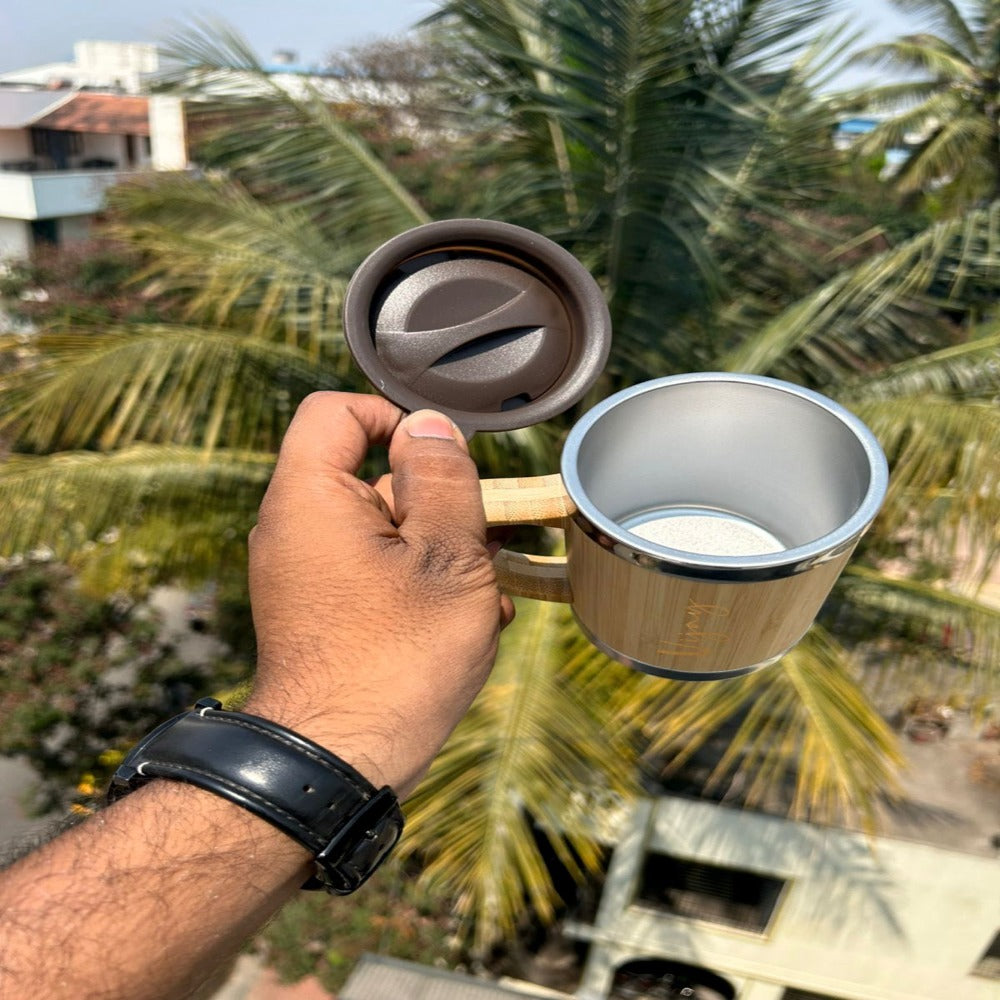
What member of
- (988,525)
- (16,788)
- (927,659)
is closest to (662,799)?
(927,659)

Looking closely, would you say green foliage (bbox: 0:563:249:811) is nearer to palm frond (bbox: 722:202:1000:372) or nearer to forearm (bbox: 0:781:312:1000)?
palm frond (bbox: 722:202:1000:372)

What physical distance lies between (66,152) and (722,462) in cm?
1646

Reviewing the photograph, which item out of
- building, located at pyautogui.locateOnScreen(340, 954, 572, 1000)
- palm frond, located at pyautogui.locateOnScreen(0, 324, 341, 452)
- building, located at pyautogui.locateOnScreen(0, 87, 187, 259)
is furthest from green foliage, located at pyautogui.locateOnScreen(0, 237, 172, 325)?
building, located at pyautogui.locateOnScreen(340, 954, 572, 1000)

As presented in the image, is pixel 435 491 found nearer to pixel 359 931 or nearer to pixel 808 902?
pixel 808 902

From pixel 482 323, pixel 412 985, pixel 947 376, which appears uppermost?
pixel 482 323

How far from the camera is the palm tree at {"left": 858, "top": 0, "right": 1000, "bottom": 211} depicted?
663 centimetres

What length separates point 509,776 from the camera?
2613 mm

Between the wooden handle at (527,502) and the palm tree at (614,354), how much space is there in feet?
5.72

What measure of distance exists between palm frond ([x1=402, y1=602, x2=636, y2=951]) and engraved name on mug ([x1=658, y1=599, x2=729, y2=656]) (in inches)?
67.8

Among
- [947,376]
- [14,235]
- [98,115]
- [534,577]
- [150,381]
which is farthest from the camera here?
[98,115]

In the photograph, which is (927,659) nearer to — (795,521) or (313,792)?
(795,521)

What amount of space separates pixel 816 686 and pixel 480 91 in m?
2.55

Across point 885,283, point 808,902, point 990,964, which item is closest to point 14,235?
point 885,283

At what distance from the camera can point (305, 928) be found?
16.3 ft
